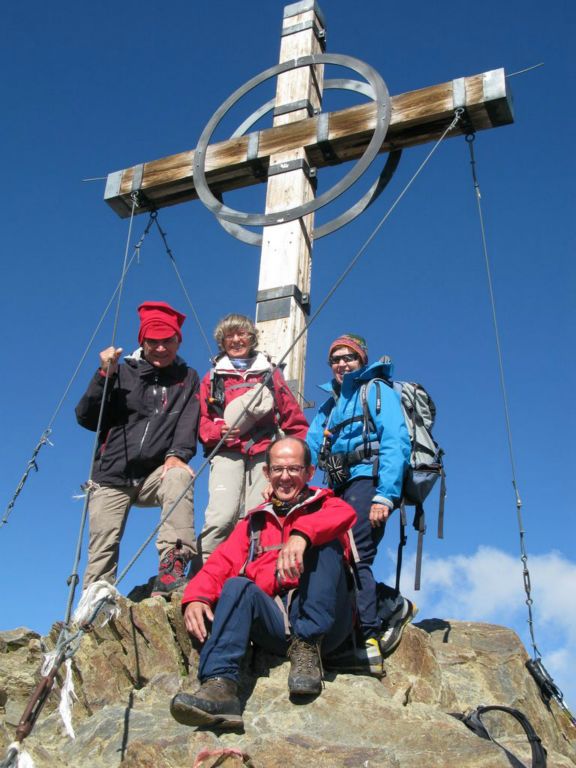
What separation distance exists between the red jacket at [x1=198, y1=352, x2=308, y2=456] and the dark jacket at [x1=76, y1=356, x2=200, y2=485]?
169 mm

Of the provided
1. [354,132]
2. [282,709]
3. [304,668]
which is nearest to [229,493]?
[304,668]

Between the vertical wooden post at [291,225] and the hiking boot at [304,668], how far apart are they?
246 cm

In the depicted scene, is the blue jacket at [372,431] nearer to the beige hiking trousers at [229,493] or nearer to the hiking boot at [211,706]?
the beige hiking trousers at [229,493]

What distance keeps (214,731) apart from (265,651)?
748mm

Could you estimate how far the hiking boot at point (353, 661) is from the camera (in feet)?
15.2

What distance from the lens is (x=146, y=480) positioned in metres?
5.85

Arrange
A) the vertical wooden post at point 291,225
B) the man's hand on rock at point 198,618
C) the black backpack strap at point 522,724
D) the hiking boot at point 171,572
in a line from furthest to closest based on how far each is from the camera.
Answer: the vertical wooden post at point 291,225
the hiking boot at point 171,572
the man's hand on rock at point 198,618
the black backpack strap at point 522,724

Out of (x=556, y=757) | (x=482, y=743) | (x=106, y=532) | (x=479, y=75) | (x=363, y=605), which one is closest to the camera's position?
(x=482, y=743)


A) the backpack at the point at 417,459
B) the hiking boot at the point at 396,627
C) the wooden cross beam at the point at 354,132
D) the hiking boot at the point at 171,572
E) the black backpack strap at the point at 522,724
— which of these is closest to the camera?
the black backpack strap at the point at 522,724

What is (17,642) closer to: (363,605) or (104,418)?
(104,418)

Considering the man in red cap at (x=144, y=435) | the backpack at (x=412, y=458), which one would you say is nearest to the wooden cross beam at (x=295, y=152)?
the man in red cap at (x=144, y=435)

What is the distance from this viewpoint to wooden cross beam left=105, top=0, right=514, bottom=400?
661cm

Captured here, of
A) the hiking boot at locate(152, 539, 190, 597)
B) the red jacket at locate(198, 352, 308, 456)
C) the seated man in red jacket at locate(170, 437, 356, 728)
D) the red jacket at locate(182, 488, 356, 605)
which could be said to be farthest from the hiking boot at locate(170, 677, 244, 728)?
the red jacket at locate(198, 352, 308, 456)

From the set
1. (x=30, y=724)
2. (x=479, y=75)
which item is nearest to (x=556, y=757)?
(x=30, y=724)
